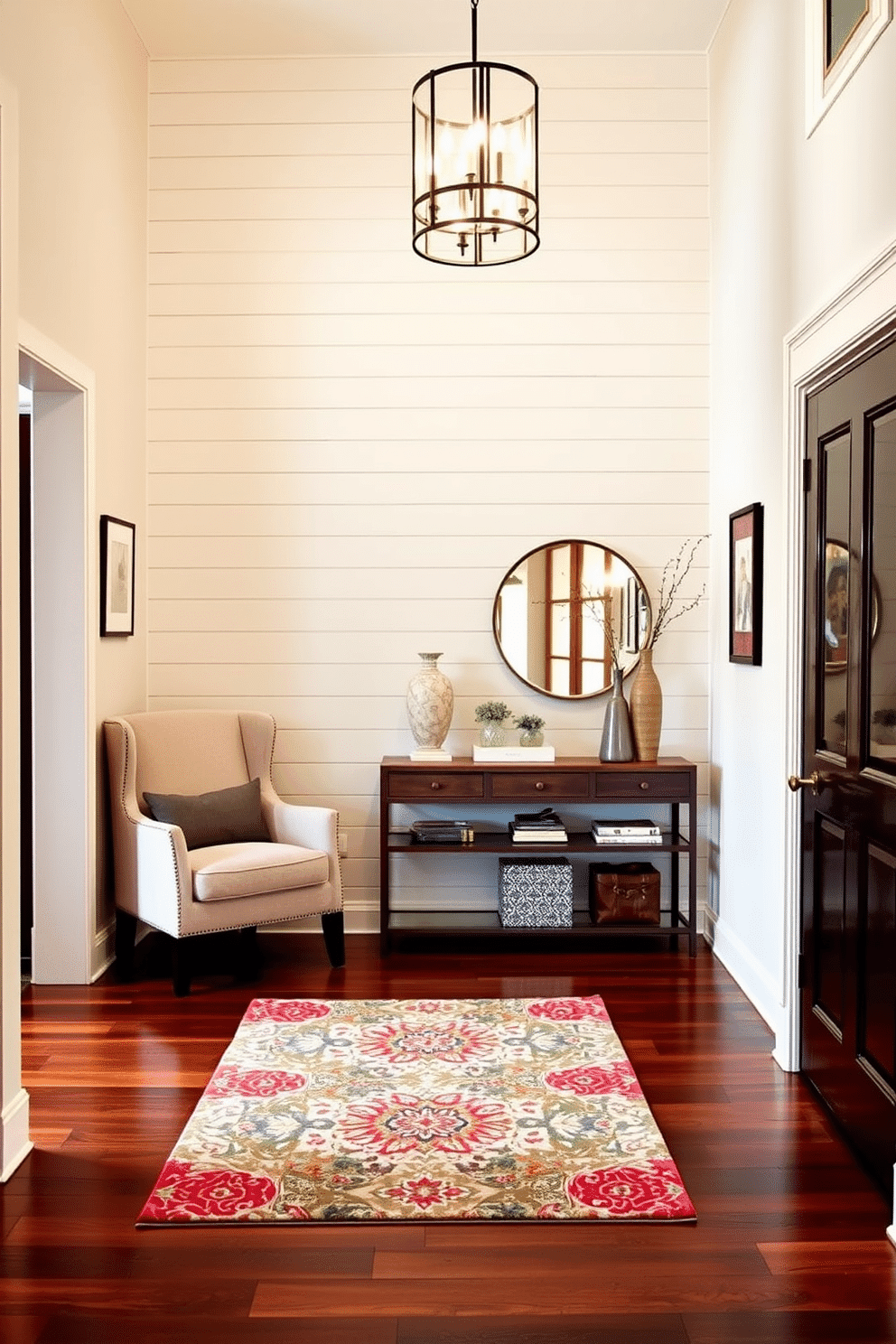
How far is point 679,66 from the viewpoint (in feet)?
17.2

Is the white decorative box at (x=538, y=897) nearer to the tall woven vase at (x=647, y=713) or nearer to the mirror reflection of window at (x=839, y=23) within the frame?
the tall woven vase at (x=647, y=713)

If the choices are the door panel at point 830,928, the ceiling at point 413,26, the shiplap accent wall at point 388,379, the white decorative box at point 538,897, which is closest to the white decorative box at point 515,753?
the shiplap accent wall at point 388,379

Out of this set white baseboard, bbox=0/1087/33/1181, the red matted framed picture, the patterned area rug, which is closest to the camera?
the patterned area rug

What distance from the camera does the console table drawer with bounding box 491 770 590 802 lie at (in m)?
4.87

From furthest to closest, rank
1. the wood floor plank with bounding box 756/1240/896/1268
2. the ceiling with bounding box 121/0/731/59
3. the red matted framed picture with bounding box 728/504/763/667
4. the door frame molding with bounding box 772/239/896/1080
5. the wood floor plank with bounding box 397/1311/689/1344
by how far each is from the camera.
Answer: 1. the ceiling with bounding box 121/0/731/59
2. the red matted framed picture with bounding box 728/504/763/667
3. the door frame molding with bounding box 772/239/896/1080
4. the wood floor plank with bounding box 756/1240/896/1268
5. the wood floor plank with bounding box 397/1311/689/1344

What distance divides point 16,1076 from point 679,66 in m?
4.81

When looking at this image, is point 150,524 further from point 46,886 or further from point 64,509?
point 46,886

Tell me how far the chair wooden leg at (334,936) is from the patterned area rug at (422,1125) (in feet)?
2.04

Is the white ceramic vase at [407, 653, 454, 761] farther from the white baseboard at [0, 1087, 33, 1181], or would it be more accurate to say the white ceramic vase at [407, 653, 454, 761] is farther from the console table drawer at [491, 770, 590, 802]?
the white baseboard at [0, 1087, 33, 1181]

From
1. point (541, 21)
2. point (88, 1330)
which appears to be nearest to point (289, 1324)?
point (88, 1330)

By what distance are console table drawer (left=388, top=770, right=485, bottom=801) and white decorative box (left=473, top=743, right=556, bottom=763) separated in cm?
14

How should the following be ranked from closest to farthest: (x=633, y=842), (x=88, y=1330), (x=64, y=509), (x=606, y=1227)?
1. (x=88, y=1330)
2. (x=606, y=1227)
3. (x=64, y=509)
4. (x=633, y=842)

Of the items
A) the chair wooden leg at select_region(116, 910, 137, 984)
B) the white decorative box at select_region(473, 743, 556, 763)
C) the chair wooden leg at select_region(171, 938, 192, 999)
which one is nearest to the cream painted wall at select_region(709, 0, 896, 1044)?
the white decorative box at select_region(473, 743, 556, 763)

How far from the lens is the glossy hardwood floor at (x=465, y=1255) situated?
2258 millimetres
